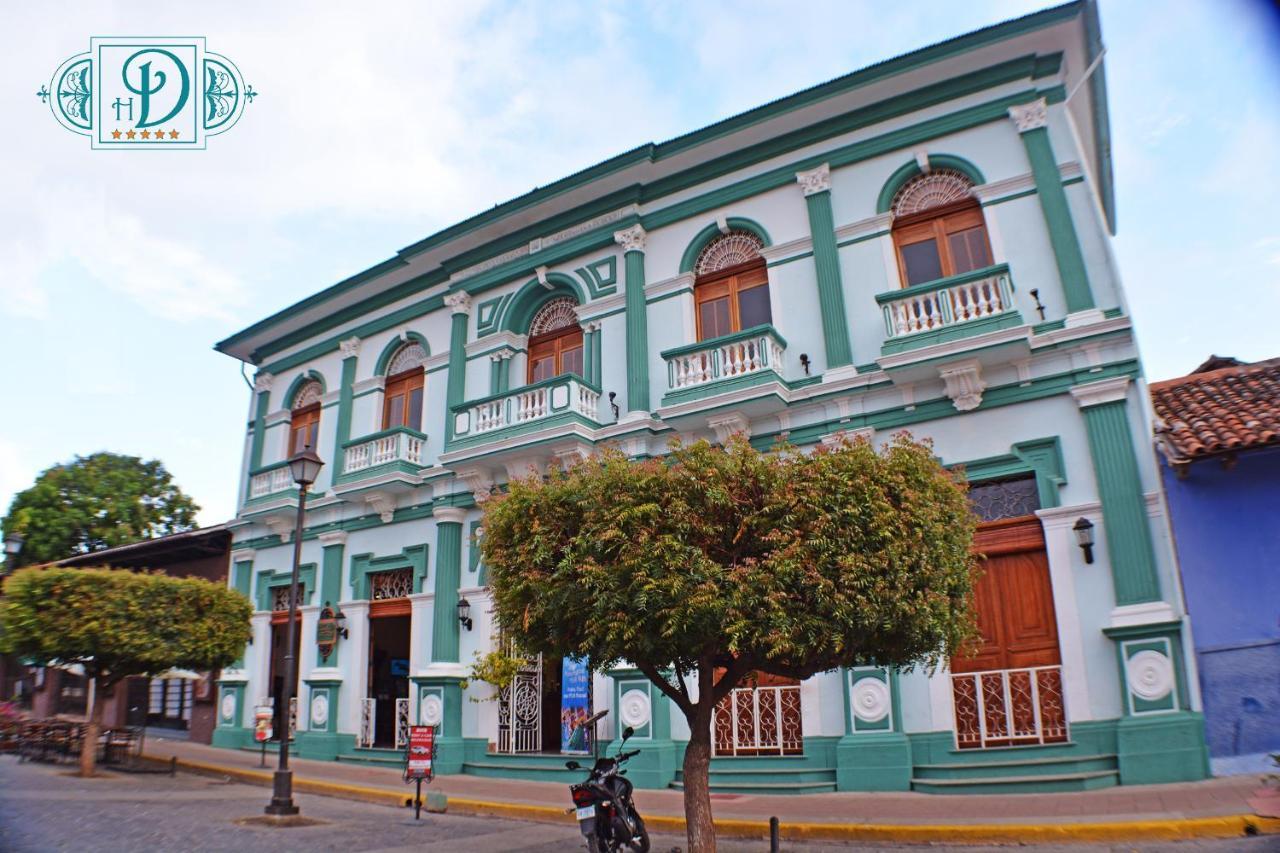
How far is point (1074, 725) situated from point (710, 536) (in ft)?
19.0

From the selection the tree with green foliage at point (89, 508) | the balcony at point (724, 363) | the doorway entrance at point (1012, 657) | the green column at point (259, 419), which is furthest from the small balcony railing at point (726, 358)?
the tree with green foliage at point (89, 508)

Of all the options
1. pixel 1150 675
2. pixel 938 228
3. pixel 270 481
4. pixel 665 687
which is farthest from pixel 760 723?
pixel 270 481

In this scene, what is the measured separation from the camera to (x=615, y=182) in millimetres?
15125

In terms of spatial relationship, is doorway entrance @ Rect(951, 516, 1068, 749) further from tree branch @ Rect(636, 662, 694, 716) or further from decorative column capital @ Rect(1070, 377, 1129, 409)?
tree branch @ Rect(636, 662, 694, 716)

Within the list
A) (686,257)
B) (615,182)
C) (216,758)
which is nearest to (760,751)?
(686,257)

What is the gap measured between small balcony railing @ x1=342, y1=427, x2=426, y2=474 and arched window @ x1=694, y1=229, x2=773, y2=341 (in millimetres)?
6063

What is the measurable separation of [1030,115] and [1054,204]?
141cm

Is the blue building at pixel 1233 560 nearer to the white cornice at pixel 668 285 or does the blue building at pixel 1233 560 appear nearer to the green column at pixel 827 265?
the green column at pixel 827 265

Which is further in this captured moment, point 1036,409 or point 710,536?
point 1036,409

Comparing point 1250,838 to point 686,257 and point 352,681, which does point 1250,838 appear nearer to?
point 686,257

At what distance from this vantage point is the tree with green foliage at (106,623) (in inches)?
526

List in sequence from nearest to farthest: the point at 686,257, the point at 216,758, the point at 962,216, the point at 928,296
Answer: the point at 928,296 < the point at 962,216 < the point at 686,257 < the point at 216,758

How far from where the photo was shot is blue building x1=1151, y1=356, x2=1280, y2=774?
916 cm

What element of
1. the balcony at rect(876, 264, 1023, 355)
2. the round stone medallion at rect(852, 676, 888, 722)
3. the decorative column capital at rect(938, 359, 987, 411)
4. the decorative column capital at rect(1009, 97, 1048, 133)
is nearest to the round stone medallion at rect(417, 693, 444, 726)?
the round stone medallion at rect(852, 676, 888, 722)
